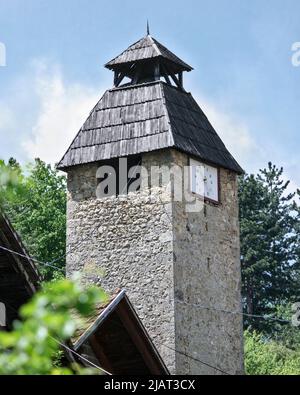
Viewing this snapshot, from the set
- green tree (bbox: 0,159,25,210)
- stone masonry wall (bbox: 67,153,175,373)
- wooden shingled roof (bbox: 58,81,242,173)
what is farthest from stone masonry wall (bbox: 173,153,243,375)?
green tree (bbox: 0,159,25,210)

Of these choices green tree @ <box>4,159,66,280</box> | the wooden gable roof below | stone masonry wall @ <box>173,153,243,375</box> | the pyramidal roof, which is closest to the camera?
the wooden gable roof below

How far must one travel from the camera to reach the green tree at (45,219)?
111 ft

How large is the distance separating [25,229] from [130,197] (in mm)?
12955

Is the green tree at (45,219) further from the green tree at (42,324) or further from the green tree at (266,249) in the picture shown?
the green tree at (42,324)

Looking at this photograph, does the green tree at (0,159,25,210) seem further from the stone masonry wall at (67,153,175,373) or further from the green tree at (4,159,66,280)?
the green tree at (4,159,66,280)

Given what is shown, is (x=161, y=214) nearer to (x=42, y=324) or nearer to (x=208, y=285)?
(x=208, y=285)

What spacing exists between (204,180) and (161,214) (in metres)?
1.29

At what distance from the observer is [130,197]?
22234 millimetres

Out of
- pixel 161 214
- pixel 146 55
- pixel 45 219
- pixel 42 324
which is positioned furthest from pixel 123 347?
pixel 45 219

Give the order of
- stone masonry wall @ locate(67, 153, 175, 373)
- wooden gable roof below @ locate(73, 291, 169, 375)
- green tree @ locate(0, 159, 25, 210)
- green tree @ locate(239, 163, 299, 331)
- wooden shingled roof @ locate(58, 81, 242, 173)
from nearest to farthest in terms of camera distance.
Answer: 1. green tree @ locate(0, 159, 25, 210)
2. wooden gable roof below @ locate(73, 291, 169, 375)
3. stone masonry wall @ locate(67, 153, 175, 373)
4. wooden shingled roof @ locate(58, 81, 242, 173)
5. green tree @ locate(239, 163, 299, 331)

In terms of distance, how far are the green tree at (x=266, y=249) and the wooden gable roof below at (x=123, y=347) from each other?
26.7m

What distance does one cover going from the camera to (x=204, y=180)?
74.0 ft

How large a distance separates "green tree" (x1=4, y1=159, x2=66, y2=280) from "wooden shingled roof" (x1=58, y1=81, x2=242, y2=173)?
9671mm

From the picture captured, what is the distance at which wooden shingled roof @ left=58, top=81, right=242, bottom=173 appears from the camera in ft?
72.5
